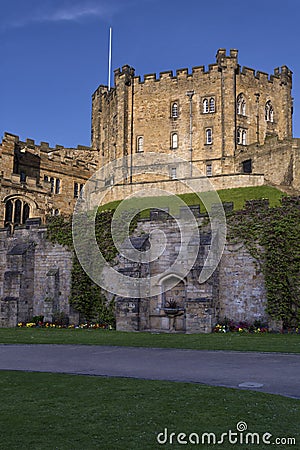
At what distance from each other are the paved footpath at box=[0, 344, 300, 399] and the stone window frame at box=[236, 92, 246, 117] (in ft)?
158

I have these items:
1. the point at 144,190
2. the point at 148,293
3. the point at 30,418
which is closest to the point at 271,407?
the point at 30,418

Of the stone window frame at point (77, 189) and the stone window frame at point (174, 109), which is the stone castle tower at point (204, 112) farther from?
the stone window frame at point (77, 189)

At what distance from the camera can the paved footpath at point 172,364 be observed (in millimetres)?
9281

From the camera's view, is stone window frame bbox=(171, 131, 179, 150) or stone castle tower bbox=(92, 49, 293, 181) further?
stone window frame bbox=(171, 131, 179, 150)

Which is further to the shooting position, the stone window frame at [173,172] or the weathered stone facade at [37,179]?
the stone window frame at [173,172]

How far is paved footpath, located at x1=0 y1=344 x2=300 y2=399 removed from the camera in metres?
9.28

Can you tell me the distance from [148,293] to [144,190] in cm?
3134

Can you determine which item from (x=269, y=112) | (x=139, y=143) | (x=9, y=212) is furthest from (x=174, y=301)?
(x=269, y=112)

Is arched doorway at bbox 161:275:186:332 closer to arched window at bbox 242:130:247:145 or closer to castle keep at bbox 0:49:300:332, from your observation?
castle keep at bbox 0:49:300:332

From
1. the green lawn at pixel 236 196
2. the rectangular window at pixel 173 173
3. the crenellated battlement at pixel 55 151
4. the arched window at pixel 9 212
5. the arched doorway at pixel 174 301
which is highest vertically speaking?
the crenellated battlement at pixel 55 151

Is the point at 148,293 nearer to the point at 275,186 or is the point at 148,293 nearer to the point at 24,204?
the point at 275,186

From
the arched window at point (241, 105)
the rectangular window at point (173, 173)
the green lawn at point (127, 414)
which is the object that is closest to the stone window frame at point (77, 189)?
the rectangular window at point (173, 173)

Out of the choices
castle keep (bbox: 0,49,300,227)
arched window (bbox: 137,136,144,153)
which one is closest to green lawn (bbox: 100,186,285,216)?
castle keep (bbox: 0,49,300,227)

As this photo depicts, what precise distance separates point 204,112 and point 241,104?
4528 millimetres
